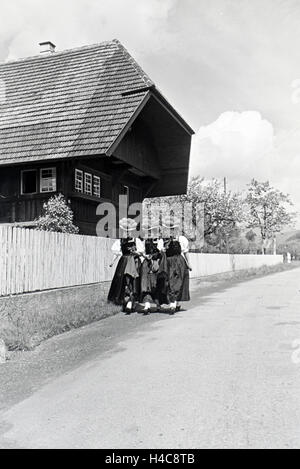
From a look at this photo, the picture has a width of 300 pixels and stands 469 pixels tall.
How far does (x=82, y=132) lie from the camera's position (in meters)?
16.0

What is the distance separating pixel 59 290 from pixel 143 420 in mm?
7591

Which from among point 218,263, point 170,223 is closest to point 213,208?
point 218,263

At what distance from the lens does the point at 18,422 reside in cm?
399

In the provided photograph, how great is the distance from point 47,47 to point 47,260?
1614 centimetres

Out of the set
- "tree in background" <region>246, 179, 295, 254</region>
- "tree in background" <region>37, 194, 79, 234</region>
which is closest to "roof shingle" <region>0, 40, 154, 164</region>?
"tree in background" <region>37, 194, 79, 234</region>

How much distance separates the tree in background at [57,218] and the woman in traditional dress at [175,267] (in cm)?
532

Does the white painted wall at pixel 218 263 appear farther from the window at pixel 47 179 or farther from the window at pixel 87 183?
the window at pixel 47 179

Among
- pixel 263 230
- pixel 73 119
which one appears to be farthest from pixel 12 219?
pixel 263 230

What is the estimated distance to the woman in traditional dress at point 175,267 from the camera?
10.8 meters

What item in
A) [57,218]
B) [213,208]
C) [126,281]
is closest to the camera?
[126,281]

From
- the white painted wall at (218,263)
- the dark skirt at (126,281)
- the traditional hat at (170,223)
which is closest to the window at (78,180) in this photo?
the traditional hat at (170,223)

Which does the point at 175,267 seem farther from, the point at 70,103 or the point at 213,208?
the point at 213,208

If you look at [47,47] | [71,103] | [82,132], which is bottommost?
[82,132]
